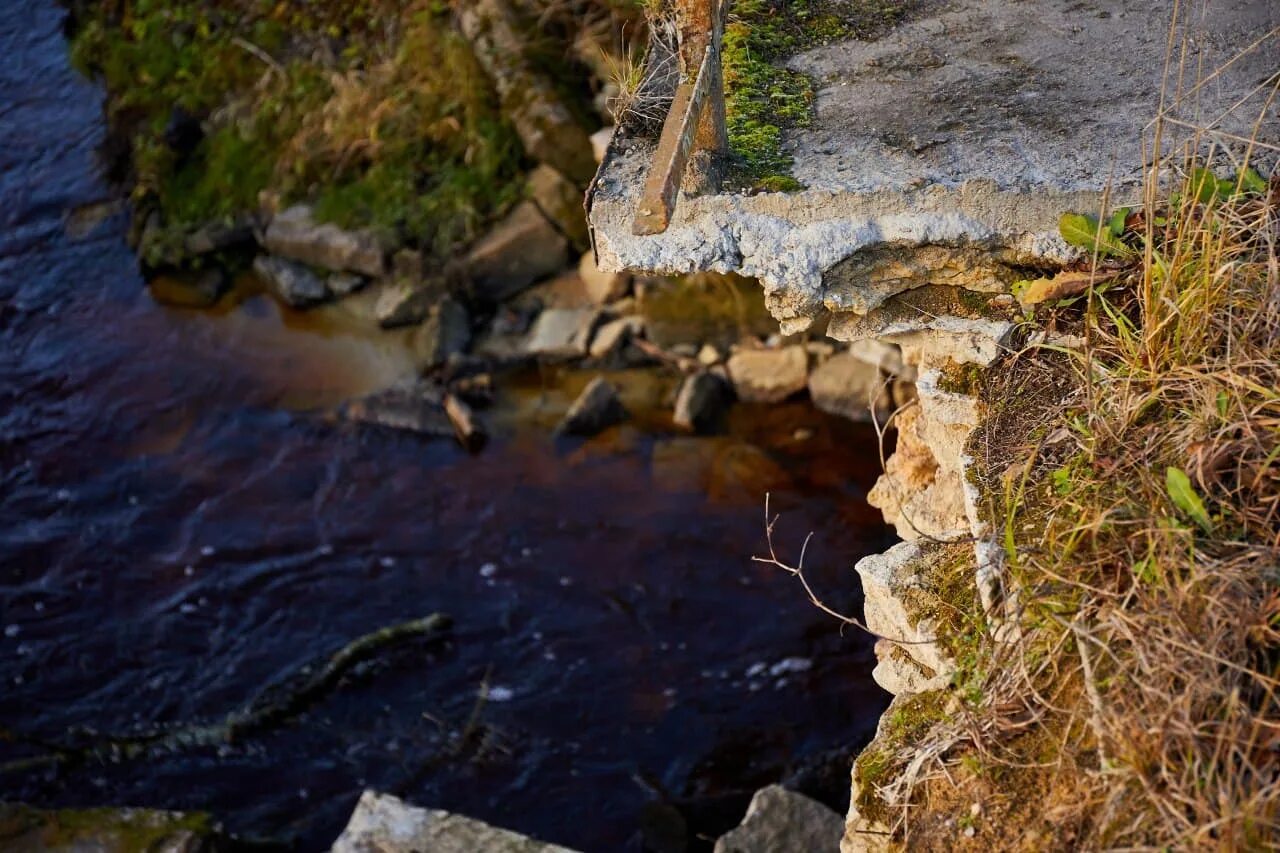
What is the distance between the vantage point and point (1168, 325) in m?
→ 2.51

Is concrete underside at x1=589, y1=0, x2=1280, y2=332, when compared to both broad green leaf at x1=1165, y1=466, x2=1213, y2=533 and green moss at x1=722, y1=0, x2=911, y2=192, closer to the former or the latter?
green moss at x1=722, y1=0, x2=911, y2=192

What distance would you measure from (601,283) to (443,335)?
996 mm

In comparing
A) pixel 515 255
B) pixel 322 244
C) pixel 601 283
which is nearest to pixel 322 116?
pixel 322 244

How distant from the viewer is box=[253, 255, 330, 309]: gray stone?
782 cm

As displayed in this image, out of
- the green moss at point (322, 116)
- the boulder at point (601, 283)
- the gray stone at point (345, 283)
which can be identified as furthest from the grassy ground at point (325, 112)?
the boulder at point (601, 283)

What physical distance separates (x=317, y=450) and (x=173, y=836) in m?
2.93

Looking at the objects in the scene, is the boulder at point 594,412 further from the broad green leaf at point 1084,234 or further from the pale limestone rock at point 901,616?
the broad green leaf at point 1084,234

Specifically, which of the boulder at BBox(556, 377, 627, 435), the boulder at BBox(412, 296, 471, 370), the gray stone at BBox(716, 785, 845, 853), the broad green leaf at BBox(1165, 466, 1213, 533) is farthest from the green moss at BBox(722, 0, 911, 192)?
the boulder at BBox(412, 296, 471, 370)

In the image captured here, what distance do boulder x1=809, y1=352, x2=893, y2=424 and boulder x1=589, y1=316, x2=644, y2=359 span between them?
110 centimetres

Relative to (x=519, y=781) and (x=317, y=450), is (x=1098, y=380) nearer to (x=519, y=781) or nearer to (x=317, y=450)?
(x=519, y=781)

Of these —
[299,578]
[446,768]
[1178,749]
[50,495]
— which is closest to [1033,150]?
[1178,749]

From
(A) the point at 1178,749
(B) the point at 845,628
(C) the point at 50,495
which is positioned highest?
(A) the point at 1178,749

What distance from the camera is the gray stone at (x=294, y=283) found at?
7.82 m

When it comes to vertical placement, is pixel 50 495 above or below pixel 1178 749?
below
